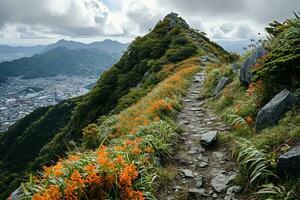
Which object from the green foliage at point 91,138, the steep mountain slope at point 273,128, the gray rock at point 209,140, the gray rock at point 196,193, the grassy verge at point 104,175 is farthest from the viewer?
the green foliage at point 91,138

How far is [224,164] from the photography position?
7188 mm

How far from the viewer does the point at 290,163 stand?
524 centimetres

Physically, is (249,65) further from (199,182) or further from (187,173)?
(199,182)

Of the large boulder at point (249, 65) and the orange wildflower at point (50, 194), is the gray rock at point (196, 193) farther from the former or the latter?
the large boulder at point (249, 65)

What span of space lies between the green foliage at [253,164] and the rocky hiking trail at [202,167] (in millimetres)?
301

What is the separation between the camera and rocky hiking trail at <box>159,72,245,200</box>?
602 centimetres

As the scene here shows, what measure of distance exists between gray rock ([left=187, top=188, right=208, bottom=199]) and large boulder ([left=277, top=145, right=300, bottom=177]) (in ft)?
5.29

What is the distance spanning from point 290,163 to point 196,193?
1.98 meters

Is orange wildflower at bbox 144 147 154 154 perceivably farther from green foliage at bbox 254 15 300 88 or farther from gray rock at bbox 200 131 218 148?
green foliage at bbox 254 15 300 88

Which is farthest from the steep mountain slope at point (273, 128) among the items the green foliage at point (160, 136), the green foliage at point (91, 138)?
the green foliage at point (91, 138)

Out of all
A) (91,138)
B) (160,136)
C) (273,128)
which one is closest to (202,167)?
(160,136)

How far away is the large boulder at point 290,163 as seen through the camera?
5.14 metres

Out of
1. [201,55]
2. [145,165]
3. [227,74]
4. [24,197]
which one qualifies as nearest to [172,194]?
[145,165]

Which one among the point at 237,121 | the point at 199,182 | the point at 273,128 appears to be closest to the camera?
the point at 199,182
